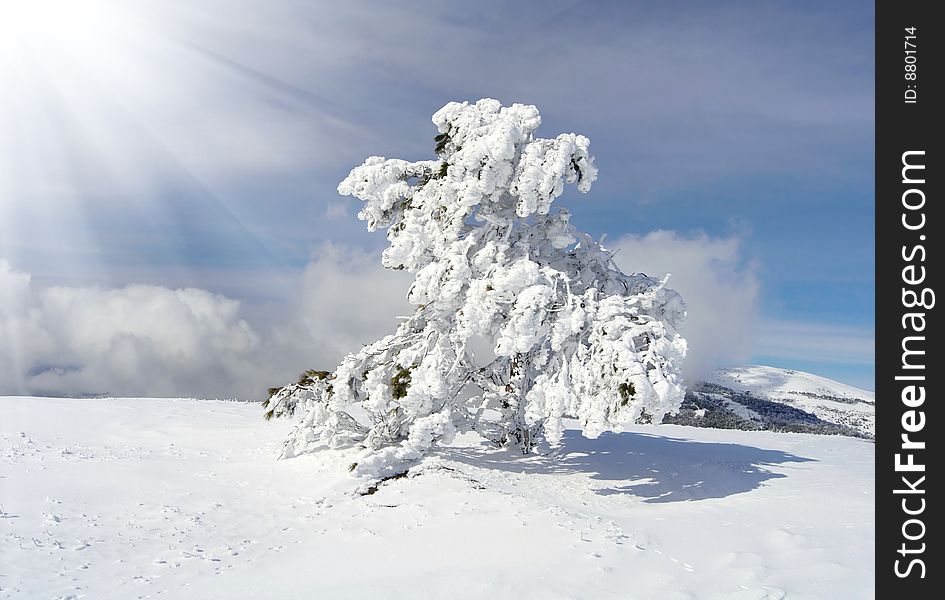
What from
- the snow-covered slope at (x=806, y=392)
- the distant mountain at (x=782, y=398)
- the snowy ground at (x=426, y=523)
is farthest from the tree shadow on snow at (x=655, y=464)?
the snow-covered slope at (x=806, y=392)

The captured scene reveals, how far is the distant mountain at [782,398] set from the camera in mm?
63438

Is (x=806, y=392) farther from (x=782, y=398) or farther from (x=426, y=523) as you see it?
(x=426, y=523)

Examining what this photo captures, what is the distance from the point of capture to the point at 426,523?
10172 mm

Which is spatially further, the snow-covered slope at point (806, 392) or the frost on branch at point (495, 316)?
the snow-covered slope at point (806, 392)

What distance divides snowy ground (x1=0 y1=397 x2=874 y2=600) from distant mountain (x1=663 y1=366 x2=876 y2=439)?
4361 centimetres

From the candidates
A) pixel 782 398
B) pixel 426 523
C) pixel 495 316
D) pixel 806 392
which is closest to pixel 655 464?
pixel 495 316

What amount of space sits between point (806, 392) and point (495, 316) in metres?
85.2

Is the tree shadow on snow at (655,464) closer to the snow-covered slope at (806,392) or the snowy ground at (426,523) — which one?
the snowy ground at (426,523)

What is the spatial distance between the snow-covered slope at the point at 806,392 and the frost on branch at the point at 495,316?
181ft

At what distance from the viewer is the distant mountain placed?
63.4 metres

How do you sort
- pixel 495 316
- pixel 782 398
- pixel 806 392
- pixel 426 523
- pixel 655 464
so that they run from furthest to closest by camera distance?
pixel 806 392 < pixel 782 398 < pixel 655 464 < pixel 495 316 < pixel 426 523
